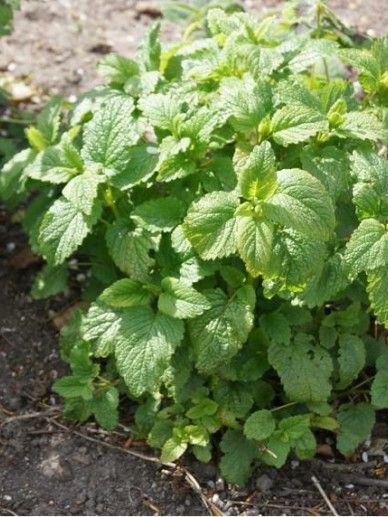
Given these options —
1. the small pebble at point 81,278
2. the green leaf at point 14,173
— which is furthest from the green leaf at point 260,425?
the green leaf at point 14,173

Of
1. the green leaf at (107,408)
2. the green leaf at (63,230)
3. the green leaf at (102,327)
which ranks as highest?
the green leaf at (63,230)

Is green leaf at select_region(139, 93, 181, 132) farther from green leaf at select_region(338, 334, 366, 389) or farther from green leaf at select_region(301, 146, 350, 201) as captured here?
green leaf at select_region(338, 334, 366, 389)

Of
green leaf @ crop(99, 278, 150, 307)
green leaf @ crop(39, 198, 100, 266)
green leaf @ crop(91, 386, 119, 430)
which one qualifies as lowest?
green leaf @ crop(91, 386, 119, 430)

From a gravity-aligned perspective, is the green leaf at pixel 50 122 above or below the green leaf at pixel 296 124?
below

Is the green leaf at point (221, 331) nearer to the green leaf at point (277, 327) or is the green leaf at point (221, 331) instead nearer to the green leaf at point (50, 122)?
the green leaf at point (277, 327)

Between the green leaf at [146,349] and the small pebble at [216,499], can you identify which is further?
the small pebble at [216,499]

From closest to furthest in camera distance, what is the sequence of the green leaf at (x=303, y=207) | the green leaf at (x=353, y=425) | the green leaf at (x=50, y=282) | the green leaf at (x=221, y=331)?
the green leaf at (x=303, y=207)
the green leaf at (x=221, y=331)
the green leaf at (x=353, y=425)
the green leaf at (x=50, y=282)

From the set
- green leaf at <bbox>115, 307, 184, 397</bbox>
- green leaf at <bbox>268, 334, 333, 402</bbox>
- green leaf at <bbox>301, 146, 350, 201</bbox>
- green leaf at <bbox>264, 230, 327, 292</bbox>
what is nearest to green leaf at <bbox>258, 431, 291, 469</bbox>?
green leaf at <bbox>268, 334, 333, 402</bbox>

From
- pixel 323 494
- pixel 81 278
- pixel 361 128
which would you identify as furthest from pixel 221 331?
pixel 81 278
